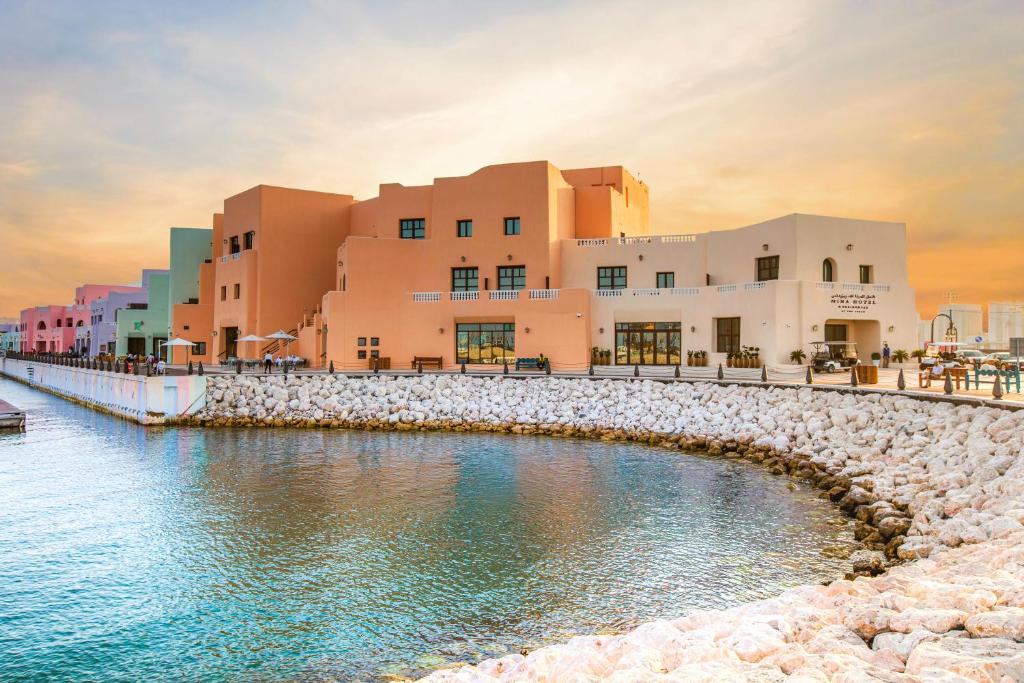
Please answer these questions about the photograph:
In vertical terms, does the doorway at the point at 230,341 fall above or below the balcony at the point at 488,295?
below

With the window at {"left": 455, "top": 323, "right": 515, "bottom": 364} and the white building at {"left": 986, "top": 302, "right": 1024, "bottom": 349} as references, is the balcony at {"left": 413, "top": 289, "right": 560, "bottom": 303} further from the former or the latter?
the white building at {"left": 986, "top": 302, "right": 1024, "bottom": 349}

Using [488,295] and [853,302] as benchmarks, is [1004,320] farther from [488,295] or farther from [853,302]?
[488,295]

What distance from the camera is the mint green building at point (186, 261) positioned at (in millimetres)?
50050

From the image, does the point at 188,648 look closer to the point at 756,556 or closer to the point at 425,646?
the point at 425,646

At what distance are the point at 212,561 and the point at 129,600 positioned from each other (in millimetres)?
1672

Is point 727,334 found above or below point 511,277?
below

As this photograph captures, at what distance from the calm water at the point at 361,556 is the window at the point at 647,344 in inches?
567

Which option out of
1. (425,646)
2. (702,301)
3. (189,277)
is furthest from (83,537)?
(189,277)

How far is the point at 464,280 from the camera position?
1478 inches

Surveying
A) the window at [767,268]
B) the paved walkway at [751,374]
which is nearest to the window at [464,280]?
the paved walkway at [751,374]

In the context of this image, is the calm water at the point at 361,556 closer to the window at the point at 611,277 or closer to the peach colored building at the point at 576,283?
the peach colored building at the point at 576,283

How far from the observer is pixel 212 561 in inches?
444

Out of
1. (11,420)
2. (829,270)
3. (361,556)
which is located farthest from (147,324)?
(361,556)

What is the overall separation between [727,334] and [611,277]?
7571 millimetres
